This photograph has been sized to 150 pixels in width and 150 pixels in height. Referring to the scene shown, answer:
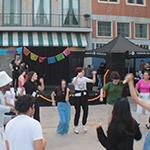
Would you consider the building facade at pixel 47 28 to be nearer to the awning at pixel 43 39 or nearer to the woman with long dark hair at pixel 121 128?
the awning at pixel 43 39

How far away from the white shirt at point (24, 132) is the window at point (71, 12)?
26.7 m

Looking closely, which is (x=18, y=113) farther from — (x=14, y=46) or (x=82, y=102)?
(x=14, y=46)

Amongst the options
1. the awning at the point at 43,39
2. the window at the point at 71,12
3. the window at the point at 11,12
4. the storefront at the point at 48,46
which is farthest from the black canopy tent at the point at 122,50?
the window at the point at 11,12

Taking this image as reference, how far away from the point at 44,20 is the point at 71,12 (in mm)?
2000

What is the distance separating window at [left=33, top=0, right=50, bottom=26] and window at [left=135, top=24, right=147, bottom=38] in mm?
6659

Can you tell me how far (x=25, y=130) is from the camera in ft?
14.6

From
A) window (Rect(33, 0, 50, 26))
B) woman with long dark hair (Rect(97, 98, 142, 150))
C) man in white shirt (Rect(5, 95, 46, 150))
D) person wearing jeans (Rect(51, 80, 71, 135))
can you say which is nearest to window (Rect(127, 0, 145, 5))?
window (Rect(33, 0, 50, 26))

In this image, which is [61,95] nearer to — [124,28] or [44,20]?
[44,20]

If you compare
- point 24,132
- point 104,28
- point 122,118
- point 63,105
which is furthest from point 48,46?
point 24,132

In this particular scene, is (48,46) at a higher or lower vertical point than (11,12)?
lower

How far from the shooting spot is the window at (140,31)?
3284 cm

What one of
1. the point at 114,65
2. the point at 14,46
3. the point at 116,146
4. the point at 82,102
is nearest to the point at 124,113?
the point at 116,146

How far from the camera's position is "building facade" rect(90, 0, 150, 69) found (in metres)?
31.3

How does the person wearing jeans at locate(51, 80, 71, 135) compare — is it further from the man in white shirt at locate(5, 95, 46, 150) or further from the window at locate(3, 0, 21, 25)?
the window at locate(3, 0, 21, 25)
